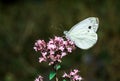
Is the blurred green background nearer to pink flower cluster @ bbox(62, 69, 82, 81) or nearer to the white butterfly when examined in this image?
the white butterfly

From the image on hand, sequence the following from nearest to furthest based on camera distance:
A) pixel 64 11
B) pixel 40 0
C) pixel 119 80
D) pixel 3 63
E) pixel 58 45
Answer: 1. pixel 58 45
2. pixel 119 80
3. pixel 3 63
4. pixel 64 11
5. pixel 40 0

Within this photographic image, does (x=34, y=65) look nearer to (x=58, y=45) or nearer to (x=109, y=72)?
(x=109, y=72)

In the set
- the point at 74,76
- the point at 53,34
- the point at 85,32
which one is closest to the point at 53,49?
the point at 74,76

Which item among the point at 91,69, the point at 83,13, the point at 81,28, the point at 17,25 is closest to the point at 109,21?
the point at 83,13

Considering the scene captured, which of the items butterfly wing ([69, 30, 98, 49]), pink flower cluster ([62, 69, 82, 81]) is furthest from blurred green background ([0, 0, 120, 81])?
pink flower cluster ([62, 69, 82, 81])

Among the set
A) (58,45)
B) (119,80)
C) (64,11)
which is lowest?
(58,45)
